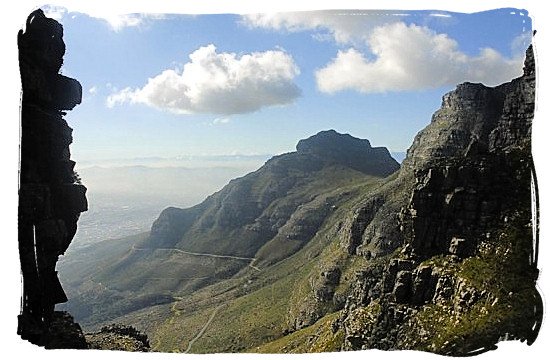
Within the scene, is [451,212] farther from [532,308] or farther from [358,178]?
[358,178]

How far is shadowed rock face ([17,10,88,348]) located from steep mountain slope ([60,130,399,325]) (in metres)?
55.1

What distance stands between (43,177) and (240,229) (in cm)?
8013

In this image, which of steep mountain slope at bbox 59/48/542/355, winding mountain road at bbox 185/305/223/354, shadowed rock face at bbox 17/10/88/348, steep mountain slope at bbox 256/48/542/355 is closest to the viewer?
shadowed rock face at bbox 17/10/88/348

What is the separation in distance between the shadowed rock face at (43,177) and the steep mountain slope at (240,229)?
55.1m

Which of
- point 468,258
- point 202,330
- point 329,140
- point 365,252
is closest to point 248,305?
point 202,330

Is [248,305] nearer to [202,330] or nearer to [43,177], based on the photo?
[202,330]

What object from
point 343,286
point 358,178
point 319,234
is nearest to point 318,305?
point 343,286

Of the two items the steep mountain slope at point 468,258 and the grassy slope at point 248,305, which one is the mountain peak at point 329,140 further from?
the grassy slope at point 248,305

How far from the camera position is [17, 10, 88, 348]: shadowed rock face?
8.20 metres

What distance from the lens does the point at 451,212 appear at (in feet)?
41.4

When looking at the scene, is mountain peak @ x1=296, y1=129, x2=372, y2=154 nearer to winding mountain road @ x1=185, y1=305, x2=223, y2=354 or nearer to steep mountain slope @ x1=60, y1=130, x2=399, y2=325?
steep mountain slope @ x1=60, y1=130, x2=399, y2=325

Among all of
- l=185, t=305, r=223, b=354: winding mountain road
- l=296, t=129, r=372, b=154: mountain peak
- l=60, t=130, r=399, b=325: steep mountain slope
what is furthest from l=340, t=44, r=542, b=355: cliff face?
l=60, t=130, r=399, b=325: steep mountain slope

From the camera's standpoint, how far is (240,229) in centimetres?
8844

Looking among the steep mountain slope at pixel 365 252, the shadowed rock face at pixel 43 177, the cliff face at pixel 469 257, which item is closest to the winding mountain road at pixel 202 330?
the steep mountain slope at pixel 365 252
